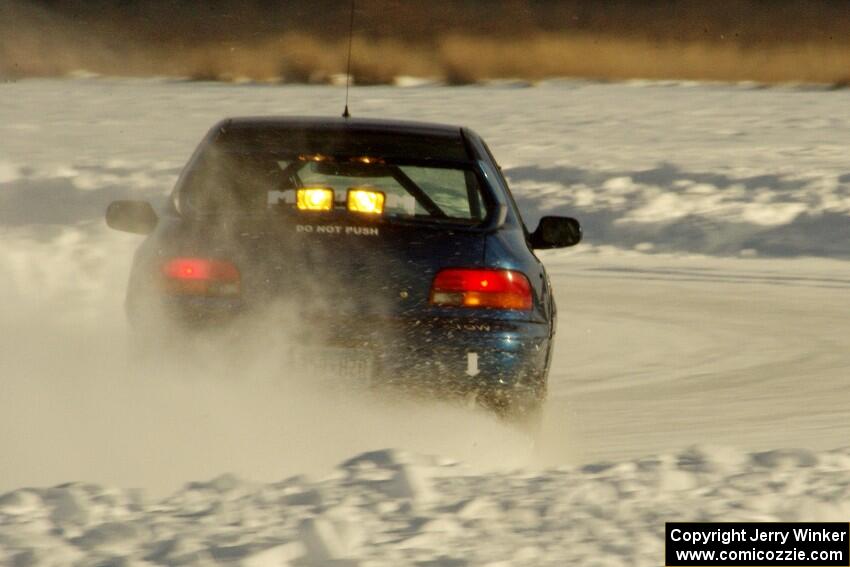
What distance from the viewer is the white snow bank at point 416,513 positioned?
5570 millimetres

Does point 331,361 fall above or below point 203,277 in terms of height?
below

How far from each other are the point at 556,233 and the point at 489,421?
1485 mm

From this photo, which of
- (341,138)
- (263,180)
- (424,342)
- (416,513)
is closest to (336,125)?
(341,138)

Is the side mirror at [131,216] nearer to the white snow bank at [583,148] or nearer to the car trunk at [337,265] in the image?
the car trunk at [337,265]

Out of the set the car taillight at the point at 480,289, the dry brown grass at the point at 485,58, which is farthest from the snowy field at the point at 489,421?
the dry brown grass at the point at 485,58

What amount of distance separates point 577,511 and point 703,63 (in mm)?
36770

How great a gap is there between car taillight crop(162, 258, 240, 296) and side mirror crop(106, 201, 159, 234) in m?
1.15

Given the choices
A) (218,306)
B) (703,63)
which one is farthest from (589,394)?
(703,63)

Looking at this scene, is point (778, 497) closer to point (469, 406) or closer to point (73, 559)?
point (469, 406)

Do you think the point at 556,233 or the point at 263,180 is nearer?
the point at 263,180

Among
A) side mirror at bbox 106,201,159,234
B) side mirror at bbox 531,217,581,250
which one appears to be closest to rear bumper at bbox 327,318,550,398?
side mirror at bbox 531,217,581,250

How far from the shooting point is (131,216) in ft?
27.1

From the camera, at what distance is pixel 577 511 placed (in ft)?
20.4

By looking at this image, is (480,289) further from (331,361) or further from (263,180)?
(263,180)
